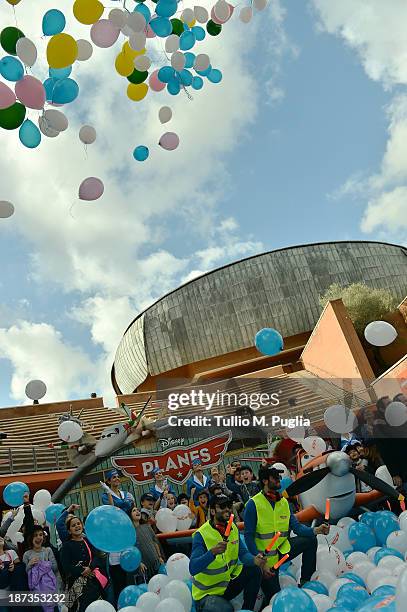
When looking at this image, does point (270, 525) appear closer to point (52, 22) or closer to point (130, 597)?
point (130, 597)

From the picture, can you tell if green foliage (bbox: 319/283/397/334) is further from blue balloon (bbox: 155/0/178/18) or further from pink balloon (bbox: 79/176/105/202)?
blue balloon (bbox: 155/0/178/18)

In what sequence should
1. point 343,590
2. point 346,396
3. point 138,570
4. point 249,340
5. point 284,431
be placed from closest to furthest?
point 343,590
point 138,570
point 284,431
point 346,396
point 249,340

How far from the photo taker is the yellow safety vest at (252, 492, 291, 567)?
3.82 m

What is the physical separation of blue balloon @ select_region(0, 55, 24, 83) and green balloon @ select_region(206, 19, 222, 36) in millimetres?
2755

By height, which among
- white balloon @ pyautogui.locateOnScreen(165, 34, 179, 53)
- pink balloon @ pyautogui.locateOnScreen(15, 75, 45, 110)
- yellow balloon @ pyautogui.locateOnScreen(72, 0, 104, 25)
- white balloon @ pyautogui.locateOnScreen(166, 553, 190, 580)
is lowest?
white balloon @ pyautogui.locateOnScreen(166, 553, 190, 580)

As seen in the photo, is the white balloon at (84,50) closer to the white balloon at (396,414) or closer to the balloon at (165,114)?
the balloon at (165,114)

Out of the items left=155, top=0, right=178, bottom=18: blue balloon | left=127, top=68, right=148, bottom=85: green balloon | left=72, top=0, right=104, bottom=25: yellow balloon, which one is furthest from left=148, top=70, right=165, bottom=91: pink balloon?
left=72, top=0, right=104, bottom=25: yellow balloon

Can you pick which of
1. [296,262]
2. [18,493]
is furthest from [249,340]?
[18,493]

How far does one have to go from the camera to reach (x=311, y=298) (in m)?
26.0

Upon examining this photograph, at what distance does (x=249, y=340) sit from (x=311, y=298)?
419 cm

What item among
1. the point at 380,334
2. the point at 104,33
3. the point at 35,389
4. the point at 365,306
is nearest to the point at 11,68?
the point at 104,33

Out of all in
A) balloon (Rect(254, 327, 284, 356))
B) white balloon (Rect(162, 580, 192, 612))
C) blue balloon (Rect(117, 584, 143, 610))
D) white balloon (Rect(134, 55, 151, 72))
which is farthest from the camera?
balloon (Rect(254, 327, 284, 356))

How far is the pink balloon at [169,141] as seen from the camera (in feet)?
20.2

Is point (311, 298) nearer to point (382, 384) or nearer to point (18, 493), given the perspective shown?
point (382, 384)
